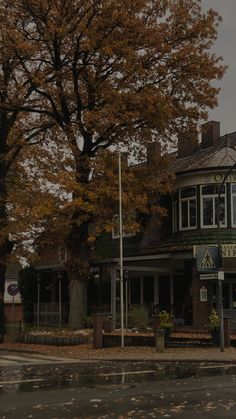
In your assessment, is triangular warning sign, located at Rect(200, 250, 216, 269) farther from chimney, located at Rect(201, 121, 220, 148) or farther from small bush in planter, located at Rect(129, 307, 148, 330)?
chimney, located at Rect(201, 121, 220, 148)

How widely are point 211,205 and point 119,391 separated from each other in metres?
20.5

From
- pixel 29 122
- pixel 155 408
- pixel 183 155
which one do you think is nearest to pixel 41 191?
pixel 29 122

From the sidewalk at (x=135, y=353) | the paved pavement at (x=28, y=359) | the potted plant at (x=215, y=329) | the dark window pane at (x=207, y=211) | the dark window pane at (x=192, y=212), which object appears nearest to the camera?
the sidewalk at (x=135, y=353)

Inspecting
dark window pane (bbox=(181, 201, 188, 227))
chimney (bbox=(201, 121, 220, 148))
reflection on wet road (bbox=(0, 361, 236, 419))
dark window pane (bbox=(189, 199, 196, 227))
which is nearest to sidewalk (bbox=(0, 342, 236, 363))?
reflection on wet road (bbox=(0, 361, 236, 419))

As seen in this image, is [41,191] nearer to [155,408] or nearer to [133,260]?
[133,260]

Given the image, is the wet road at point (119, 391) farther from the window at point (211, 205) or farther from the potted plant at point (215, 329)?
the window at point (211, 205)

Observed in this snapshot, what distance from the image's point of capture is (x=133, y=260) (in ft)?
111

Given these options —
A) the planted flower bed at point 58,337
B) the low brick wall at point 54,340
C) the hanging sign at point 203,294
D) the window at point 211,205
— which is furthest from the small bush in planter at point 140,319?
the window at point 211,205

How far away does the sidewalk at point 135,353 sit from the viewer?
830 inches

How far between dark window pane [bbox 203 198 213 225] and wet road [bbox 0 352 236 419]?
13998mm

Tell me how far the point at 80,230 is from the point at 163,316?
7.10m

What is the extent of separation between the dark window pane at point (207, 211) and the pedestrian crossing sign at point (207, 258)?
9527mm

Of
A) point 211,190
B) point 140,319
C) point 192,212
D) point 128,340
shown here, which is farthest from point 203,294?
point 128,340

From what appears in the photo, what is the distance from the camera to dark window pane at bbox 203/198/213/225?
3294 centimetres
